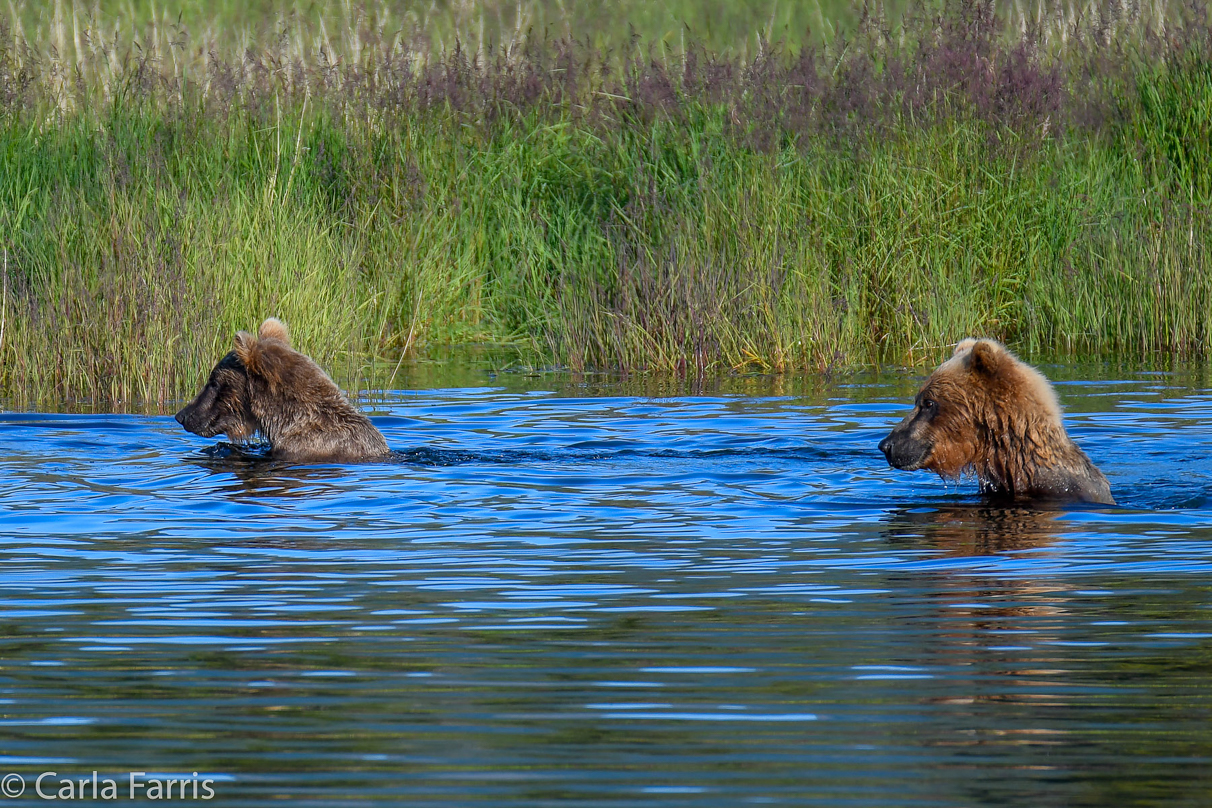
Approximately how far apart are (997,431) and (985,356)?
1.28ft

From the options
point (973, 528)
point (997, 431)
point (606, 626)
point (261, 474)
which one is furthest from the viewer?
point (261, 474)

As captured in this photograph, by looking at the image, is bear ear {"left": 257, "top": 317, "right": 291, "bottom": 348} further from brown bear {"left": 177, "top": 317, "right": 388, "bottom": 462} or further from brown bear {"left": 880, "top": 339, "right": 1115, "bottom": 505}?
brown bear {"left": 880, "top": 339, "right": 1115, "bottom": 505}

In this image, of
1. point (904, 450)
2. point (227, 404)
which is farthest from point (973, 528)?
point (227, 404)

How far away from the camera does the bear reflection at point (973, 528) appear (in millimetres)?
7164

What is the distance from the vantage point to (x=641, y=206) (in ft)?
47.9

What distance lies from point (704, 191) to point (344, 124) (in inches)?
136

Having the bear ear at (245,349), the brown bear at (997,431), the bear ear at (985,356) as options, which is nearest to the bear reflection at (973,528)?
the brown bear at (997,431)

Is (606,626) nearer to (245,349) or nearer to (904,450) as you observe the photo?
(904,450)

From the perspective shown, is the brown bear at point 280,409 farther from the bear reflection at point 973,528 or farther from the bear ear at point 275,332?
the bear reflection at point 973,528

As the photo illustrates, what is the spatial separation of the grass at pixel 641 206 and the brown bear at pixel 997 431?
5247 mm

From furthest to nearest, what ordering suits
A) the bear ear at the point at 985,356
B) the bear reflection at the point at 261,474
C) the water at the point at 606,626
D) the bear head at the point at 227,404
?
1. the bear head at the point at 227,404
2. the bear reflection at the point at 261,474
3. the bear ear at the point at 985,356
4. the water at the point at 606,626

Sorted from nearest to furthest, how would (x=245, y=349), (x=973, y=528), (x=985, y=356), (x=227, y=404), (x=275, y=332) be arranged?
(x=973, y=528) < (x=985, y=356) < (x=245, y=349) < (x=227, y=404) < (x=275, y=332)

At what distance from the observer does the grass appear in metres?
12.5

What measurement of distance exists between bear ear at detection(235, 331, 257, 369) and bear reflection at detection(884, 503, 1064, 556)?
12.5 ft
